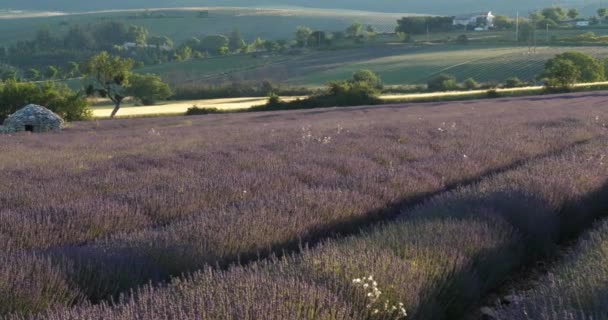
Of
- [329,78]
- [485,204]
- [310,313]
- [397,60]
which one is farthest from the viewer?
[397,60]

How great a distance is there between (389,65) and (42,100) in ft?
144

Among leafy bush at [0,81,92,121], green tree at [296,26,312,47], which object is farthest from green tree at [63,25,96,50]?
leafy bush at [0,81,92,121]

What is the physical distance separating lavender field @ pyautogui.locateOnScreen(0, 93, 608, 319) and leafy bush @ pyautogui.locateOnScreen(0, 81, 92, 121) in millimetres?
25928

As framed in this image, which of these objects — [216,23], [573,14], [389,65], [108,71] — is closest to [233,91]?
[389,65]

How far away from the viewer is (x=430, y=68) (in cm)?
6762

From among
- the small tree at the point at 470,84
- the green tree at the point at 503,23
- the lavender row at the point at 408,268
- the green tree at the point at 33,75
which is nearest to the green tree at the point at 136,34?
the green tree at the point at 33,75

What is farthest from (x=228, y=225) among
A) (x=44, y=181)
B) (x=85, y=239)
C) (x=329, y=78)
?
(x=329, y=78)

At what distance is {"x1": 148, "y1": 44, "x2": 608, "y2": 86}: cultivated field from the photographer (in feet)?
208

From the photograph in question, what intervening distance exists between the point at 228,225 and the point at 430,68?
214ft

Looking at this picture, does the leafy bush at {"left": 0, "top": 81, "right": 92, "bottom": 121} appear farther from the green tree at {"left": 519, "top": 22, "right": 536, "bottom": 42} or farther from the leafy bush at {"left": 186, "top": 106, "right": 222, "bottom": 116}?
the green tree at {"left": 519, "top": 22, "right": 536, "bottom": 42}

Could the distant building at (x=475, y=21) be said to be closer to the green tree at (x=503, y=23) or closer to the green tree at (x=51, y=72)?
the green tree at (x=503, y=23)

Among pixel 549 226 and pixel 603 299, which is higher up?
pixel 603 299

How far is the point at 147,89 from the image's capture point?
2051 inches

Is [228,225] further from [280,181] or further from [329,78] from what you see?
[329,78]
